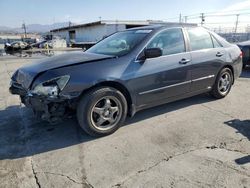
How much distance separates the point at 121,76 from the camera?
11.9 feet

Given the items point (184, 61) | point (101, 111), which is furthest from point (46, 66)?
point (184, 61)

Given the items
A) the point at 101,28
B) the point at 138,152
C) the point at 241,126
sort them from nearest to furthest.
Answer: the point at 138,152, the point at 241,126, the point at 101,28

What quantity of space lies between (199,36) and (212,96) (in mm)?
1438

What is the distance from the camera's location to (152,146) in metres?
3.37

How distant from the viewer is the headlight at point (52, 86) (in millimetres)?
3242

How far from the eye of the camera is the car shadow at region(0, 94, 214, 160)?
11.0 feet

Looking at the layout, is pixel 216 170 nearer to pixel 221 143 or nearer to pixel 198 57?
pixel 221 143

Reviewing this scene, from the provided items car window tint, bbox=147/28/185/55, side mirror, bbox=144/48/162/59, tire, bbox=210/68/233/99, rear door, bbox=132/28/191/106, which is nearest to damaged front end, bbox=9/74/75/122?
rear door, bbox=132/28/191/106

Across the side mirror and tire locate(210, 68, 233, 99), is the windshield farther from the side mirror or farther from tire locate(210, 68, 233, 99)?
tire locate(210, 68, 233, 99)

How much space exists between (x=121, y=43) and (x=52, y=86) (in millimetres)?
1645

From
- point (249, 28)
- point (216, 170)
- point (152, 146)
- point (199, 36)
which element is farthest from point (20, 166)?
point (249, 28)

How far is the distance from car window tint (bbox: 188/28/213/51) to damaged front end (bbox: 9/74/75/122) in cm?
262

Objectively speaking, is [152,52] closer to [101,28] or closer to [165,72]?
[165,72]

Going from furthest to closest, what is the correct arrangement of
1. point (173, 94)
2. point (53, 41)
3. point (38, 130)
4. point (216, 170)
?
point (53, 41) → point (173, 94) → point (38, 130) → point (216, 170)
